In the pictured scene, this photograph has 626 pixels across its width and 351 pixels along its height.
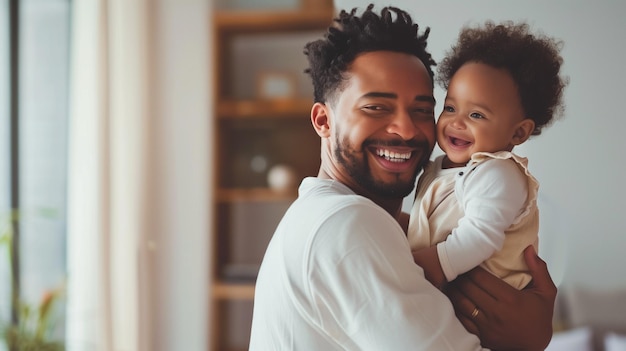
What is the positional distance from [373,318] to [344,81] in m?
0.38

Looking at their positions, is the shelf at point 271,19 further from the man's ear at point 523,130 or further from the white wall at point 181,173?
the man's ear at point 523,130

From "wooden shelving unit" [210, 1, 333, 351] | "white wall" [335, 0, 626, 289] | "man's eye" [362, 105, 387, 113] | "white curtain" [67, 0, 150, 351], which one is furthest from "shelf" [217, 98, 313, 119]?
"man's eye" [362, 105, 387, 113]

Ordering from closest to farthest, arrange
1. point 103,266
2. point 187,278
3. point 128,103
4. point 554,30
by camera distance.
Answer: point 554,30 → point 103,266 → point 128,103 → point 187,278

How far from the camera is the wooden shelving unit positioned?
9.40ft

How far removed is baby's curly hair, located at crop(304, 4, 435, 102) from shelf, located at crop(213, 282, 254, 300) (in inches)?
75.8

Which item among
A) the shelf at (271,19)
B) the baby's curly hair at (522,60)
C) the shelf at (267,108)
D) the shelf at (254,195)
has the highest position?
the shelf at (271,19)

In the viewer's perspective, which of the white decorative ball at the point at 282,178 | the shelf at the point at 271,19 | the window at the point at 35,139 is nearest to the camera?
the window at the point at 35,139

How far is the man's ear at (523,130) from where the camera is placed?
3.26 ft

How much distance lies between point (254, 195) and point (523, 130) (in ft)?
6.48

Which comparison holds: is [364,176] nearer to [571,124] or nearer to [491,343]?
[491,343]

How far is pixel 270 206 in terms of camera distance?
10.1 feet

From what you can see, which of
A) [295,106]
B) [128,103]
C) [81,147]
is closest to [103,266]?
[81,147]

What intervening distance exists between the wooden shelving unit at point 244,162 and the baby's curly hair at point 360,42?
1.77 metres

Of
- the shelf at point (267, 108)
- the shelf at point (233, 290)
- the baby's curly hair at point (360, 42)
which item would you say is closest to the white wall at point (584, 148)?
the baby's curly hair at point (360, 42)
